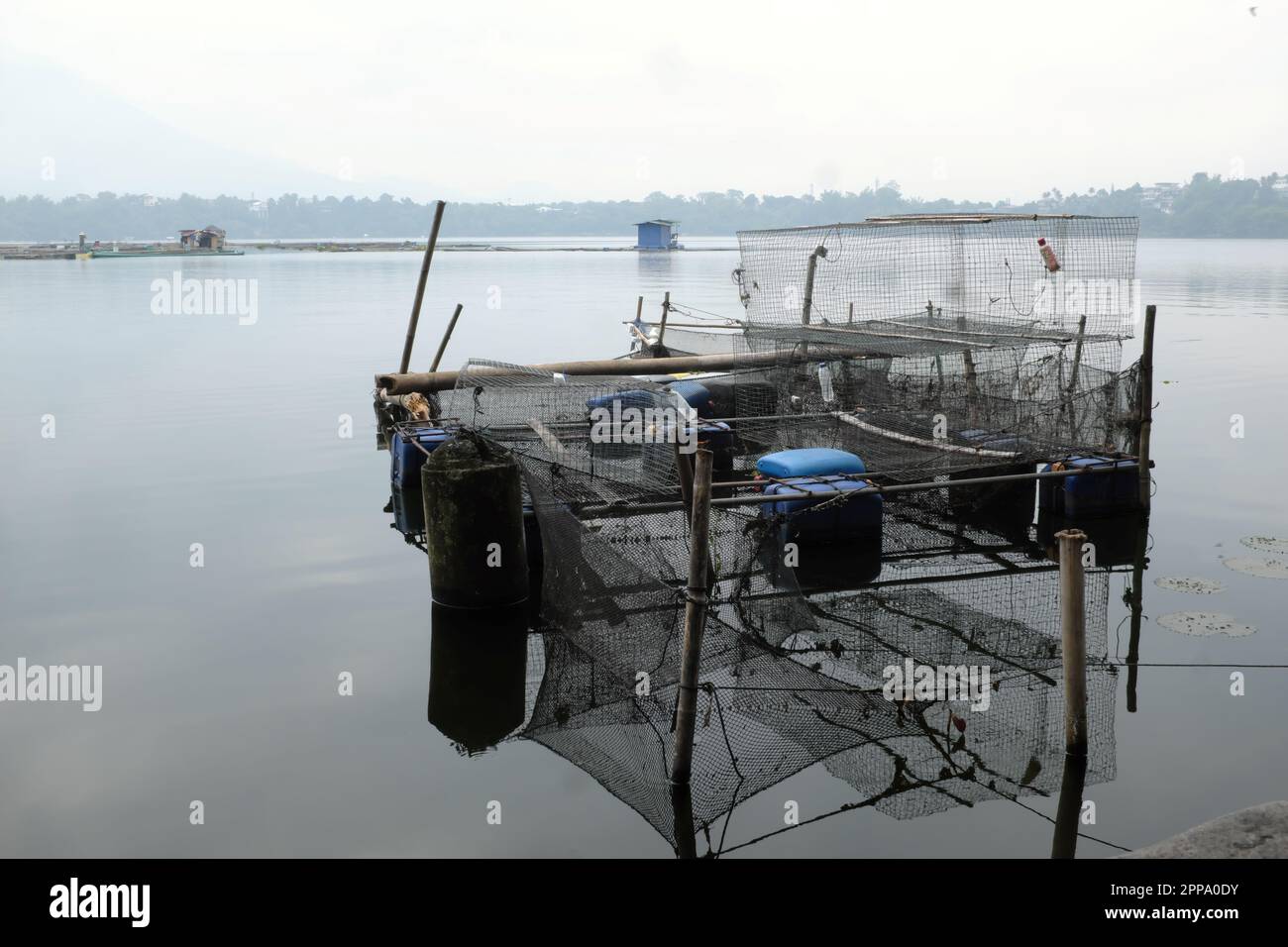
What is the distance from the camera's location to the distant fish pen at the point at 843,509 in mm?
9195

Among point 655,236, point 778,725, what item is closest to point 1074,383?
point 778,725

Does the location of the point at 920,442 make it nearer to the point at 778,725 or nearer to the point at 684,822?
the point at 778,725

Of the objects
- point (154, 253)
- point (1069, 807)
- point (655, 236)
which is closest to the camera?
point (1069, 807)

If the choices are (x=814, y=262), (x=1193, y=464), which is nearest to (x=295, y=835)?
(x=814, y=262)

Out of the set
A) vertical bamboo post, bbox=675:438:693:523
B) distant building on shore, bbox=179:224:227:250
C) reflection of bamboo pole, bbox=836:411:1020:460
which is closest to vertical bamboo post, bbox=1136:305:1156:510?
reflection of bamboo pole, bbox=836:411:1020:460

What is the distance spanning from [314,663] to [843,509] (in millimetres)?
6837

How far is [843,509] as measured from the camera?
14.5 m

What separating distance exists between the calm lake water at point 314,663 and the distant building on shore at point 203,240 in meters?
146

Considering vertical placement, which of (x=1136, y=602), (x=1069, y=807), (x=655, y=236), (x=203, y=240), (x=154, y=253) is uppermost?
(x=655, y=236)

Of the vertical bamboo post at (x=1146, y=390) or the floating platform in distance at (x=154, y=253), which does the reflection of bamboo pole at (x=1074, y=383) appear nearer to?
the vertical bamboo post at (x=1146, y=390)

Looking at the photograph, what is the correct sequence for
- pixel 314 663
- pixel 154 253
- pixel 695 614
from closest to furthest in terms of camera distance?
pixel 695 614 → pixel 314 663 → pixel 154 253

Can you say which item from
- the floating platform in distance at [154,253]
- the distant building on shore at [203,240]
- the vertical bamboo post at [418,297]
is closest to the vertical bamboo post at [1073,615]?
the vertical bamboo post at [418,297]

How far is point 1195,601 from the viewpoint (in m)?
13.8

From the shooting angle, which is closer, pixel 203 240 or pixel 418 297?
pixel 418 297
